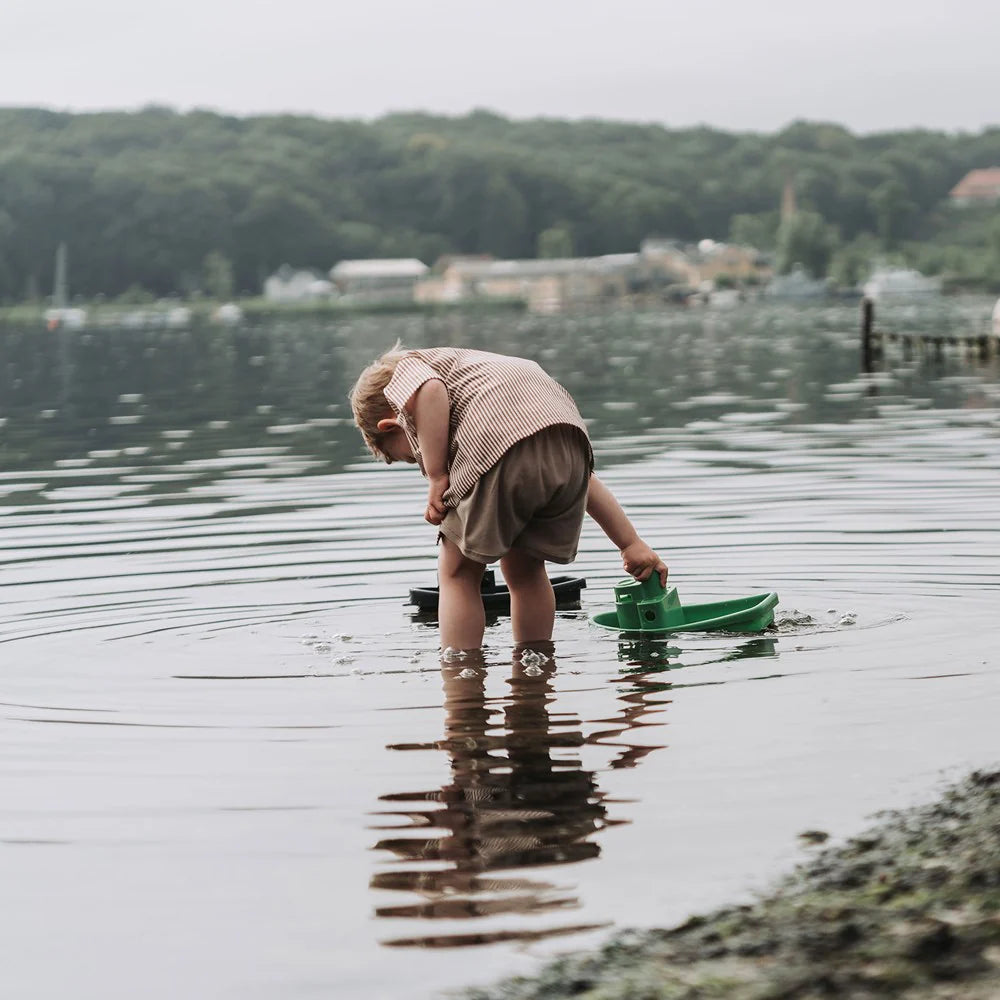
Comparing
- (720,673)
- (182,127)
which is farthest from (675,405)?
(182,127)

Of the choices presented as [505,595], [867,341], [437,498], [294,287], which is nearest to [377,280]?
[294,287]

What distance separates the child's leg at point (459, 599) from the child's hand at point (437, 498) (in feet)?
0.61

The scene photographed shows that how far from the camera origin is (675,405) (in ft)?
88.9

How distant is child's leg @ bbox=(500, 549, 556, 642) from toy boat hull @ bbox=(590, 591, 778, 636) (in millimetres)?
389

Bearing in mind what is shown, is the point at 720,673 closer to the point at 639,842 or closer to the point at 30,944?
the point at 639,842

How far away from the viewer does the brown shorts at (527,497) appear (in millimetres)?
6547

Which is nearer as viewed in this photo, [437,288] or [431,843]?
[431,843]

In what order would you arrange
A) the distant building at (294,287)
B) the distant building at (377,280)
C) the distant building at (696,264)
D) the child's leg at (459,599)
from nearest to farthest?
the child's leg at (459,599)
the distant building at (294,287)
the distant building at (377,280)
the distant building at (696,264)

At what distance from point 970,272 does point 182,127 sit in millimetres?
94007

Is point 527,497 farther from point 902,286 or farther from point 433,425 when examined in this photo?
point 902,286

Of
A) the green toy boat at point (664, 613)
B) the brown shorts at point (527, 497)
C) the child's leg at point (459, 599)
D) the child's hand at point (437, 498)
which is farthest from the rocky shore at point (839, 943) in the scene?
the green toy boat at point (664, 613)

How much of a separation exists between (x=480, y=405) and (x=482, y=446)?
0.18m

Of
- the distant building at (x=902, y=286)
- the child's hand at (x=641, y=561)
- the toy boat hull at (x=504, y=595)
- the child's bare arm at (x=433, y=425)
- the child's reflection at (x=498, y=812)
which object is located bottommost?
the child's reflection at (x=498, y=812)

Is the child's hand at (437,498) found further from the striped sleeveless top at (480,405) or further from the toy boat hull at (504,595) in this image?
the toy boat hull at (504,595)
